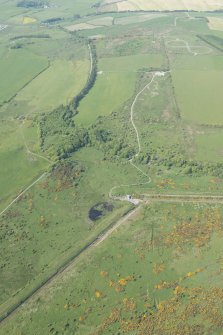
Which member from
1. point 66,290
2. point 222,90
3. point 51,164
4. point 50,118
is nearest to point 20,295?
point 66,290

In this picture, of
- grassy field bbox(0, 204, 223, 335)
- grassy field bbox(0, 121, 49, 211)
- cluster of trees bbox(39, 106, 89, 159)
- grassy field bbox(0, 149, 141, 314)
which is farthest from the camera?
cluster of trees bbox(39, 106, 89, 159)

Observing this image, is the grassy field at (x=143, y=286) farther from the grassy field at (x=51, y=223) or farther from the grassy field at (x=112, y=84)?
the grassy field at (x=112, y=84)

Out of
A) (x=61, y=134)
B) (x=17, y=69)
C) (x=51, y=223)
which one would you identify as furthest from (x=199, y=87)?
(x=51, y=223)

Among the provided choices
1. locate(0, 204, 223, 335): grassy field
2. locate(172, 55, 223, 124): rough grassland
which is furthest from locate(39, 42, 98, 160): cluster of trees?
locate(0, 204, 223, 335): grassy field

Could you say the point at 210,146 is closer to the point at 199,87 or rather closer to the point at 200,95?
the point at 200,95

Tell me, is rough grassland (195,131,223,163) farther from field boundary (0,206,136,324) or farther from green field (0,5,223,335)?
field boundary (0,206,136,324)

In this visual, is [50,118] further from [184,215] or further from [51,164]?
[184,215]
